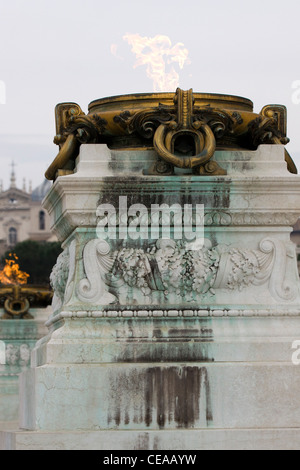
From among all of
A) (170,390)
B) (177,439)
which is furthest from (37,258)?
(177,439)

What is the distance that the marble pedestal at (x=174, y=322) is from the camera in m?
11.9

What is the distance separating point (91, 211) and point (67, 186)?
12.8 inches

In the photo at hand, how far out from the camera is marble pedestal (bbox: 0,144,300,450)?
11930 millimetres

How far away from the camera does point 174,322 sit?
40.5 feet

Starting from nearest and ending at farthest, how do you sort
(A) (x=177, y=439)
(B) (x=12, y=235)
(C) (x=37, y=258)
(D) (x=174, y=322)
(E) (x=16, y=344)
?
(A) (x=177, y=439) < (D) (x=174, y=322) < (E) (x=16, y=344) < (C) (x=37, y=258) < (B) (x=12, y=235)

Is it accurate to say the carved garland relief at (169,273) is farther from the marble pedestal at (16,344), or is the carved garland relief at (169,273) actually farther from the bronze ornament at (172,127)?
the marble pedestal at (16,344)

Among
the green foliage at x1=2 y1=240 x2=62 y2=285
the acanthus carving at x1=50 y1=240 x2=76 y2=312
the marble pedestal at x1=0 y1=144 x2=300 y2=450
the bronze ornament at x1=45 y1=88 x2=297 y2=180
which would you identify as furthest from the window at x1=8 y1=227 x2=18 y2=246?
the marble pedestal at x1=0 y1=144 x2=300 y2=450

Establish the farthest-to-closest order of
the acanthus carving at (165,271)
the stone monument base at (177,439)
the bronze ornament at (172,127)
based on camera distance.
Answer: the bronze ornament at (172,127), the acanthus carving at (165,271), the stone monument base at (177,439)

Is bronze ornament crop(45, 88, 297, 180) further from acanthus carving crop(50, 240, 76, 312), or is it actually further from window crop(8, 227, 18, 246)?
window crop(8, 227, 18, 246)

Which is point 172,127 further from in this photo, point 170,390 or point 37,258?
point 37,258

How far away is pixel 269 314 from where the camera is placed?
1241cm

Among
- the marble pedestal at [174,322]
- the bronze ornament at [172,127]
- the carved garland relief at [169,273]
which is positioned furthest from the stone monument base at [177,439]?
the bronze ornament at [172,127]

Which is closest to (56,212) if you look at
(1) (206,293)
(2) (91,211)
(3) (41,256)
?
(2) (91,211)
